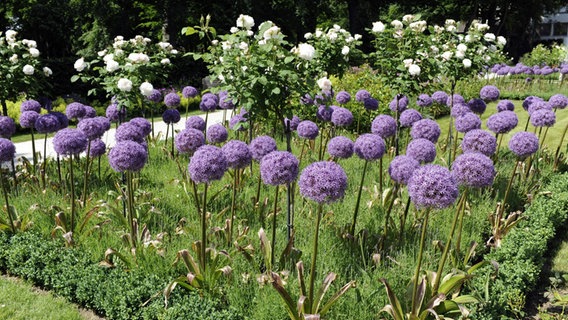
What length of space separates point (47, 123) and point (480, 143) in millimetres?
4676

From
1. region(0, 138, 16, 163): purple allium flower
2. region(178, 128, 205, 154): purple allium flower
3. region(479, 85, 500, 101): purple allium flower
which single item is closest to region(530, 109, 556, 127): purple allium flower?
region(479, 85, 500, 101): purple allium flower

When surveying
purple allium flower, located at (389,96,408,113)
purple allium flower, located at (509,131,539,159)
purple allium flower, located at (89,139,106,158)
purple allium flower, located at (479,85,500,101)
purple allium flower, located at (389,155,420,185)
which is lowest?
purple allium flower, located at (89,139,106,158)

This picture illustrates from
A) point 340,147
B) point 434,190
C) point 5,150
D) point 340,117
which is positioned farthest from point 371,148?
point 5,150

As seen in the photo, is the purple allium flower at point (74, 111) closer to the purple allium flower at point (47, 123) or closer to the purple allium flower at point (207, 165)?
the purple allium flower at point (47, 123)

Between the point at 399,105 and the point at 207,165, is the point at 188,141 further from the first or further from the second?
the point at 399,105

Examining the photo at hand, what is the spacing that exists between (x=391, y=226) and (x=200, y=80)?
1553 cm

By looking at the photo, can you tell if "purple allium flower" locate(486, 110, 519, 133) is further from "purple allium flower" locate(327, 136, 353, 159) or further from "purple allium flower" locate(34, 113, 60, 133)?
"purple allium flower" locate(34, 113, 60, 133)

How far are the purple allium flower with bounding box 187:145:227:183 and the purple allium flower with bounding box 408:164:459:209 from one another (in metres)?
1.36

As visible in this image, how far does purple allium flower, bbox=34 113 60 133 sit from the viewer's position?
502 centimetres

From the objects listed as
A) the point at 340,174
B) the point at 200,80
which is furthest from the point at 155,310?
the point at 200,80

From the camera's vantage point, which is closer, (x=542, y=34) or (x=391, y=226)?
(x=391, y=226)

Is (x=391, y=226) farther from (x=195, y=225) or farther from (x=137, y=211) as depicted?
(x=137, y=211)

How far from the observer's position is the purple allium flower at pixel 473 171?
309cm

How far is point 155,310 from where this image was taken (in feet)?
11.0
